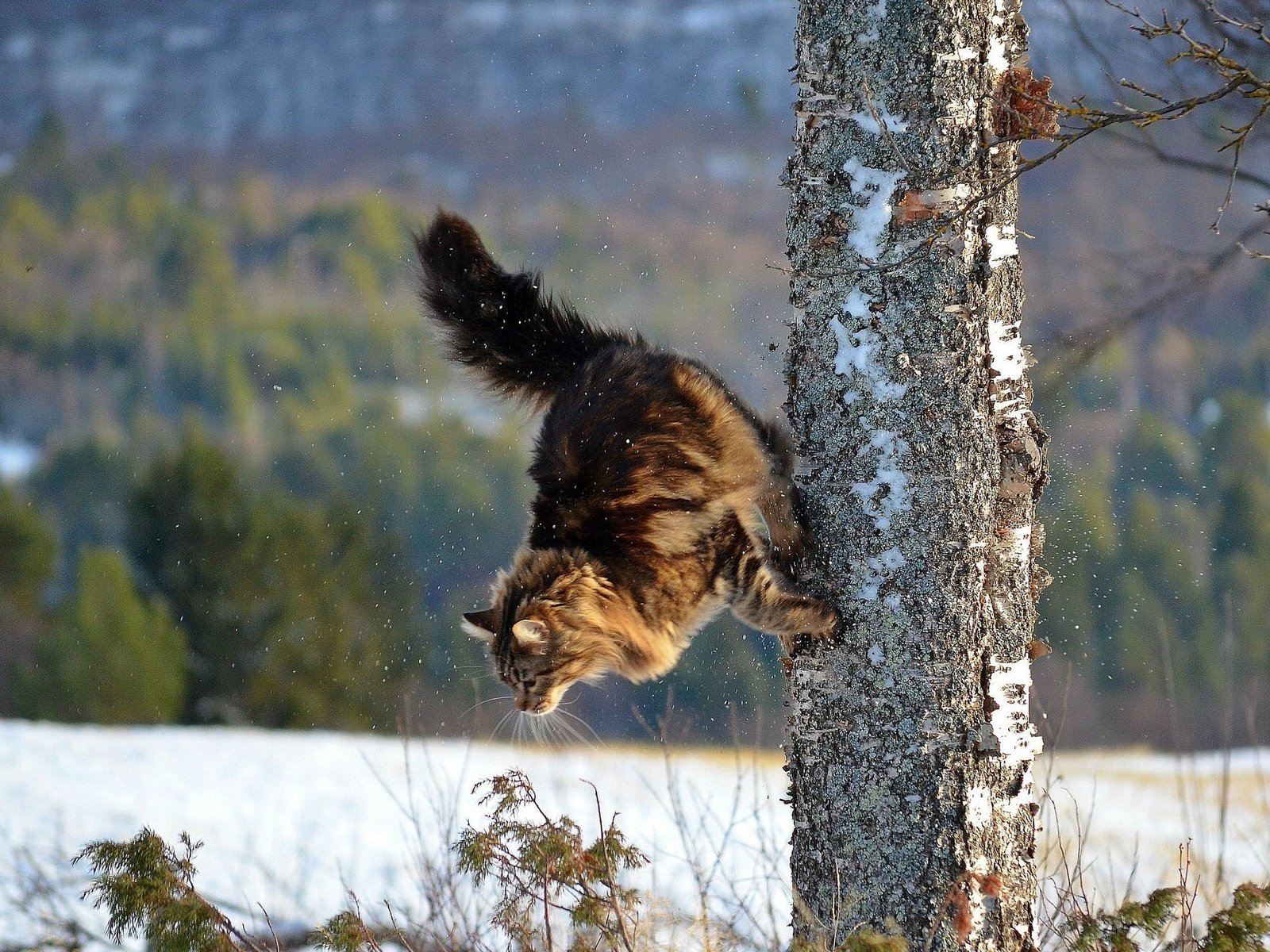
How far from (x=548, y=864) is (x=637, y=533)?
32.0 inches

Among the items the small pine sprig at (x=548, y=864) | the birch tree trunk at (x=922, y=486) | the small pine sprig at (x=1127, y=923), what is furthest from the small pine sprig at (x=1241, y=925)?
the small pine sprig at (x=548, y=864)

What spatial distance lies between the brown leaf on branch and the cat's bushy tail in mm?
1174

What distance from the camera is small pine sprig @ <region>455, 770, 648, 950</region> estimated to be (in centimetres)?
239

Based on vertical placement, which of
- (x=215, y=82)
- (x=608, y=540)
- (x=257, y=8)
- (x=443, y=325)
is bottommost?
(x=608, y=540)

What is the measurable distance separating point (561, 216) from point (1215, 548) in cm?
4033

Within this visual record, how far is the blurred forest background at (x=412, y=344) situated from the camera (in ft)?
43.1

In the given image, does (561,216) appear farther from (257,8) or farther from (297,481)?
(257,8)

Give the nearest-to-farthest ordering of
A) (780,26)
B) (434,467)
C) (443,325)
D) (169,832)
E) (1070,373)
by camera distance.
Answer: (443,325) < (169,832) < (1070,373) < (434,467) < (780,26)

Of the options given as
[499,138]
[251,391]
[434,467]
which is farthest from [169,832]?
[499,138]

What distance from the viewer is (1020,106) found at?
2551mm

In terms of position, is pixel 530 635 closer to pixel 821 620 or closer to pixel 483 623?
→ pixel 483 623

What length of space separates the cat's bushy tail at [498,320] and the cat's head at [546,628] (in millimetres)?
653

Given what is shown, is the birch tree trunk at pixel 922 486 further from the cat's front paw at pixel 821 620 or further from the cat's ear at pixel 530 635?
the cat's ear at pixel 530 635

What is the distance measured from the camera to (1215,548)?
31.2 m
